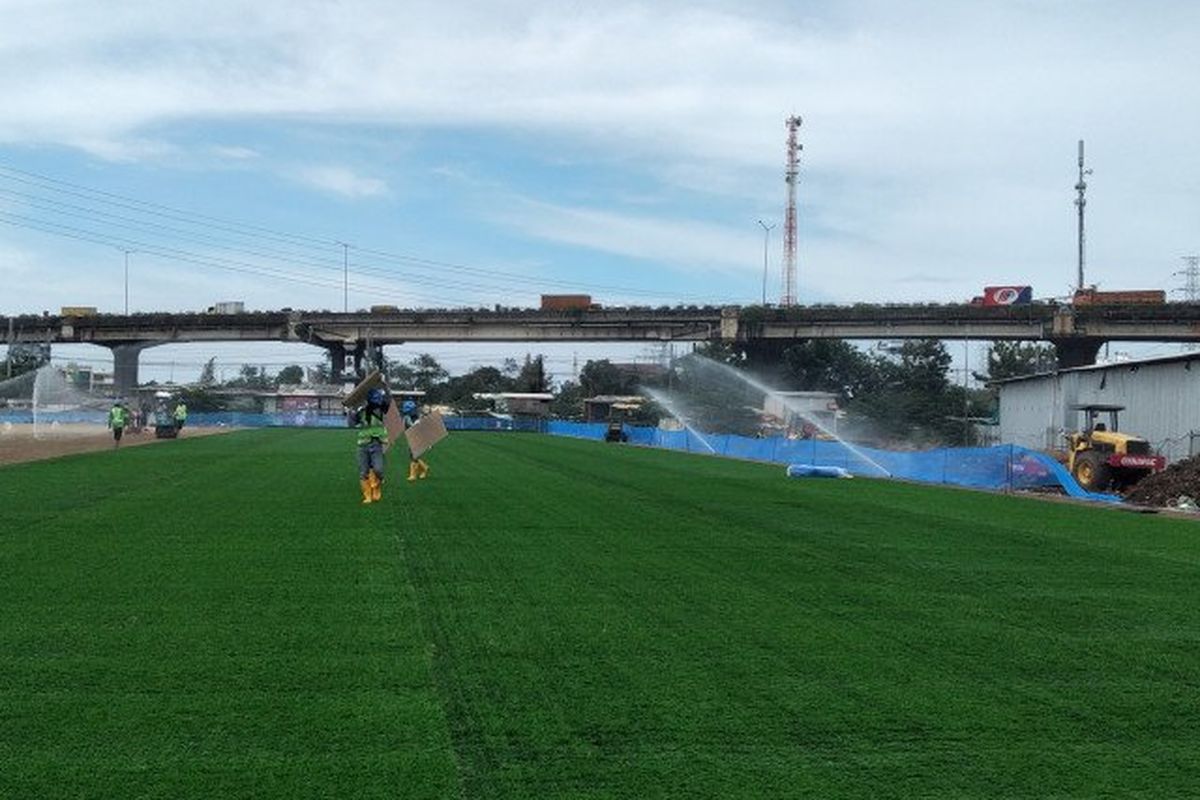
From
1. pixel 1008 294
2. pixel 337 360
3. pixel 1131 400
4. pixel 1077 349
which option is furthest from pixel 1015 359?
pixel 1131 400

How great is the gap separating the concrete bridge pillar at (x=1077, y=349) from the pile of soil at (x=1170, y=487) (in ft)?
182

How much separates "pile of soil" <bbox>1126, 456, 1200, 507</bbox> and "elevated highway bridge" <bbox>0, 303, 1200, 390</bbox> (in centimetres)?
5498

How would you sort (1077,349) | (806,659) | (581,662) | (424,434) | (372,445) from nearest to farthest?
(581,662), (806,659), (372,445), (424,434), (1077,349)

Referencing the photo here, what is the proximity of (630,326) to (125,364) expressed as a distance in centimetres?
4407

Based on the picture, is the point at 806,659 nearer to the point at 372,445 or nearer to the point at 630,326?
the point at 372,445

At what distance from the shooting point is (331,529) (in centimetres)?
1443

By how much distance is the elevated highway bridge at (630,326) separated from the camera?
78.1 meters

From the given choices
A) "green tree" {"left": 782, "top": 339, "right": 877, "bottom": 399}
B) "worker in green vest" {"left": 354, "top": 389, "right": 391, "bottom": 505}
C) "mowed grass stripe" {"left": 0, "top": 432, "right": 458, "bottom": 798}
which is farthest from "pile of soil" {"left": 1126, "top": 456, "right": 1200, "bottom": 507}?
"green tree" {"left": 782, "top": 339, "right": 877, "bottom": 399}

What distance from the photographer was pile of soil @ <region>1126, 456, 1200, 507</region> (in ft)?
80.1

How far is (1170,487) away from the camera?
985 inches

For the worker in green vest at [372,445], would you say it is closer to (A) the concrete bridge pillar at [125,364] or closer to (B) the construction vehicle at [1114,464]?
(B) the construction vehicle at [1114,464]

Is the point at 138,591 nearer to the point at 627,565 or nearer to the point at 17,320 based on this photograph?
the point at 627,565

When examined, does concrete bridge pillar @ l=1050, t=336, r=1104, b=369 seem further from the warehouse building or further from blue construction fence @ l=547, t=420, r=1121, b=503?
blue construction fence @ l=547, t=420, r=1121, b=503

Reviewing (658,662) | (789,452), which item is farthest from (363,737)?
(789,452)
